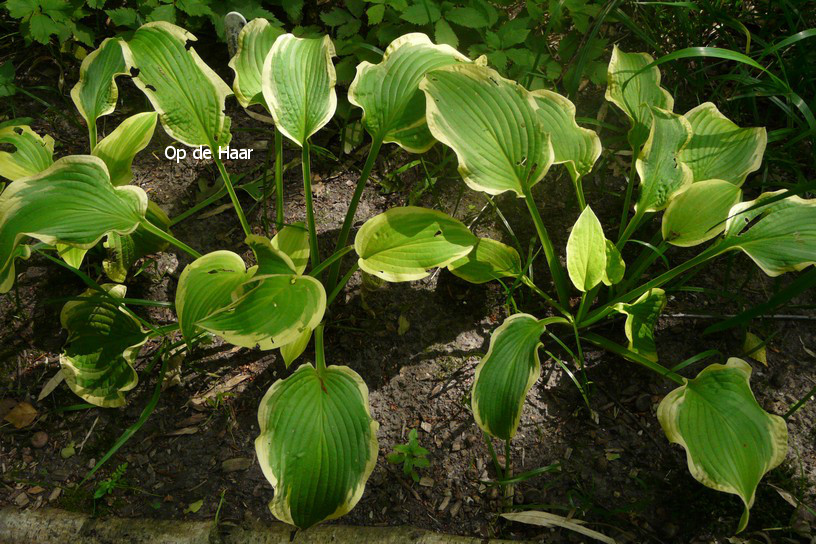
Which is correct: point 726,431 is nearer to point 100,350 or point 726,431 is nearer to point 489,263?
point 489,263

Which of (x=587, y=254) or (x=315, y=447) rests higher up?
(x=587, y=254)

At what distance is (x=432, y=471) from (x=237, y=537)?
0.51 meters

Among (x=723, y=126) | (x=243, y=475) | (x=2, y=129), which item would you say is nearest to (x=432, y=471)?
(x=243, y=475)

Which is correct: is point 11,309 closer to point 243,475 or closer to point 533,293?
point 243,475

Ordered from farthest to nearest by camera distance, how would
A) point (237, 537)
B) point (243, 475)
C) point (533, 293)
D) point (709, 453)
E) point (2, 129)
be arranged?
point (533, 293) → point (2, 129) → point (243, 475) → point (237, 537) → point (709, 453)

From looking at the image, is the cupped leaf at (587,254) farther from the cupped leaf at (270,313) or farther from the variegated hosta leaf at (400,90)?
the cupped leaf at (270,313)

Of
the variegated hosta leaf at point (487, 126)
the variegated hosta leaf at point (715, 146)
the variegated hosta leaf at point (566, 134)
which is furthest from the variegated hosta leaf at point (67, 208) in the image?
the variegated hosta leaf at point (715, 146)

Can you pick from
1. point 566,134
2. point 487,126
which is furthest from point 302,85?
point 566,134

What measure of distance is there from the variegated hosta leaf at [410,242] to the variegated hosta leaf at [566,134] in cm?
39

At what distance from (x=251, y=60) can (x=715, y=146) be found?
1.34m

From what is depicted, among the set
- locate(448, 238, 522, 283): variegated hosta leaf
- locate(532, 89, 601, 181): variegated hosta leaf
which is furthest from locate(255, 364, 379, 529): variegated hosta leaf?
locate(532, 89, 601, 181): variegated hosta leaf

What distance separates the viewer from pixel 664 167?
64.1 inches

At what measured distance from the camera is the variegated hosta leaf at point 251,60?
1618 millimetres

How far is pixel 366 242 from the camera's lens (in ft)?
4.84
